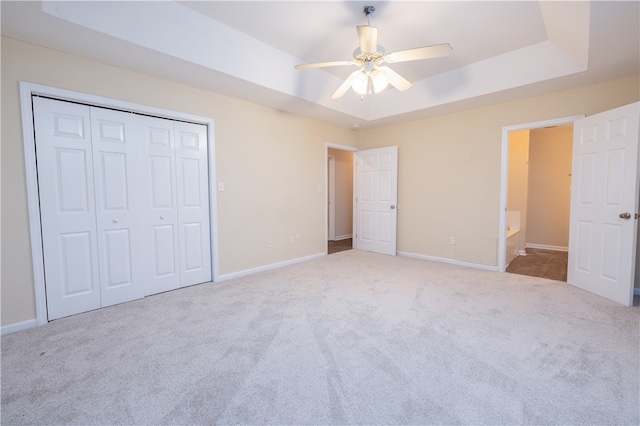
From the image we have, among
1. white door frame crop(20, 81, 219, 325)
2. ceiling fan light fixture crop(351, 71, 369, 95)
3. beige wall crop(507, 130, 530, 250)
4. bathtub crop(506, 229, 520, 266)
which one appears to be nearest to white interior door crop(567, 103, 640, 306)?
bathtub crop(506, 229, 520, 266)

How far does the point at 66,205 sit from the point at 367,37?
3.14 m

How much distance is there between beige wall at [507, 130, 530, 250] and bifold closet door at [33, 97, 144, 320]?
6.15m

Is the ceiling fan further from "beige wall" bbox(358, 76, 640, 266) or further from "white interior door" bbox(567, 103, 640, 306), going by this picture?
"white interior door" bbox(567, 103, 640, 306)

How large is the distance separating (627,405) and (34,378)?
3583mm

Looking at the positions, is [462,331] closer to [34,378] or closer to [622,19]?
[622,19]

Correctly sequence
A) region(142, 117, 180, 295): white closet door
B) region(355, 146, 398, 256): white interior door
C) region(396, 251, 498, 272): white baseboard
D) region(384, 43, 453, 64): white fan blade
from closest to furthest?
1. region(384, 43, 453, 64): white fan blade
2. region(142, 117, 180, 295): white closet door
3. region(396, 251, 498, 272): white baseboard
4. region(355, 146, 398, 256): white interior door

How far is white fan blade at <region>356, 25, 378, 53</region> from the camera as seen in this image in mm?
2234

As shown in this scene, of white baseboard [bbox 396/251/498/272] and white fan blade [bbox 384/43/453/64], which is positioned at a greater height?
white fan blade [bbox 384/43/453/64]

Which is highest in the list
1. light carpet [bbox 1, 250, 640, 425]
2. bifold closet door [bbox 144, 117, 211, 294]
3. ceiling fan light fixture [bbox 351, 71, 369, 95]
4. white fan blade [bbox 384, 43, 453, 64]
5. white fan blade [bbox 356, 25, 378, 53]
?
white fan blade [bbox 356, 25, 378, 53]

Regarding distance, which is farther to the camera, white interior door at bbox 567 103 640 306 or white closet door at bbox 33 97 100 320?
white interior door at bbox 567 103 640 306

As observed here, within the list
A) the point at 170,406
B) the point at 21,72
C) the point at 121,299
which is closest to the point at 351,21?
the point at 21,72

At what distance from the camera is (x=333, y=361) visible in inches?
76.7

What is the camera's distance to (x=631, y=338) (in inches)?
87.3

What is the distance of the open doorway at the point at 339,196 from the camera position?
692 cm
